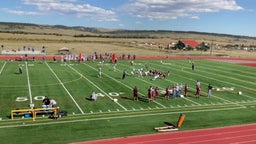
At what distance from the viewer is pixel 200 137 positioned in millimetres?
19172

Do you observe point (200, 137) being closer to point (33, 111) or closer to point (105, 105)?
point (105, 105)

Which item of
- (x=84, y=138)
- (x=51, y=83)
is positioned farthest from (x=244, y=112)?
(x=51, y=83)

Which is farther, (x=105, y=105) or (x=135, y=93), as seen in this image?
(x=135, y=93)

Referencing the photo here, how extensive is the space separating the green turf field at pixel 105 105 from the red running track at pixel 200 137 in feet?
2.62

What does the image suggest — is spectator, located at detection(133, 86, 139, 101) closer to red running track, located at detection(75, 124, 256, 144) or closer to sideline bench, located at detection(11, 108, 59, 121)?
sideline bench, located at detection(11, 108, 59, 121)

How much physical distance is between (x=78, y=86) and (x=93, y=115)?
10.7m

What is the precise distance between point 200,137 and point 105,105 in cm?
892

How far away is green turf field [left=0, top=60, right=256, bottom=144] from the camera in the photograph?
19359 millimetres

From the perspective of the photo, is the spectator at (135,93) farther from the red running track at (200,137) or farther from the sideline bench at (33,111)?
the red running track at (200,137)

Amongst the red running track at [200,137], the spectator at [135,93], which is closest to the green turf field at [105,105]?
the spectator at [135,93]

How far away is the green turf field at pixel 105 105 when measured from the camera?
63.5 ft

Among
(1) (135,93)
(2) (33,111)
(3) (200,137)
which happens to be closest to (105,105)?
(1) (135,93)

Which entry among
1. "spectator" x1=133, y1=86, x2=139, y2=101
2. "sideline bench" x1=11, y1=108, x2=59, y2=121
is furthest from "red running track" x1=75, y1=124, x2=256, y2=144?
"spectator" x1=133, y1=86, x2=139, y2=101

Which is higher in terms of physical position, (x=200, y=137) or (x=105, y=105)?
(x=105, y=105)
